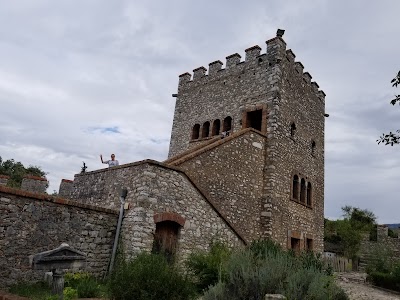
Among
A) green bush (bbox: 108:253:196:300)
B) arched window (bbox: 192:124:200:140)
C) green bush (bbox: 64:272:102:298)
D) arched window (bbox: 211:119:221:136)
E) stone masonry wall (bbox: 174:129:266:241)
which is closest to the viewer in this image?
green bush (bbox: 108:253:196:300)

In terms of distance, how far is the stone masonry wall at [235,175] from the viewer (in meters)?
12.1

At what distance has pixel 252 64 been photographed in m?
16.8

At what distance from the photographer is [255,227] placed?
46.2 ft

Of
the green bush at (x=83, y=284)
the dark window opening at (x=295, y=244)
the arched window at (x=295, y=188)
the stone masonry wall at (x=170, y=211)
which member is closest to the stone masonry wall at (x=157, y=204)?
the stone masonry wall at (x=170, y=211)

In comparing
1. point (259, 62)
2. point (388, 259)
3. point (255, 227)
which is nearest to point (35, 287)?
point (255, 227)

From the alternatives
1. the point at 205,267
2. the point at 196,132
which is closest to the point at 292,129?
the point at 196,132

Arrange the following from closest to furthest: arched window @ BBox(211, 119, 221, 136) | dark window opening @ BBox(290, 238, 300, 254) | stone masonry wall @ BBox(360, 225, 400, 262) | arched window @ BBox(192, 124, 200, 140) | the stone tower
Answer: the stone tower < dark window opening @ BBox(290, 238, 300, 254) < arched window @ BBox(211, 119, 221, 136) < arched window @ BBox(192, 124, 200, 140) < stone masonry wall @ BBox(360, 225, 400, 262)

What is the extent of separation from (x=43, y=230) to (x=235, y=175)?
7.29m

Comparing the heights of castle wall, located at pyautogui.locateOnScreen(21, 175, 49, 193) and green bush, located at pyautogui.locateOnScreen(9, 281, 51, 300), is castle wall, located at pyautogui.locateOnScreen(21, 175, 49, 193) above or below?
above

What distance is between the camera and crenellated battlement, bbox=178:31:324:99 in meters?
16.1

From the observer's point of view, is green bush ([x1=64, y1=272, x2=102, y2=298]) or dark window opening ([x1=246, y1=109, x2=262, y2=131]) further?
dark window opening ([x1=246, y1=109, x2=262, y2=131])

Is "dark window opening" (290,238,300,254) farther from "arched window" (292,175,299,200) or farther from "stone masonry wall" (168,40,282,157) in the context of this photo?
"stone masonry wall" (168,40,282,157)

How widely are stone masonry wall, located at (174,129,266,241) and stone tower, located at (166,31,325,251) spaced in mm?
35

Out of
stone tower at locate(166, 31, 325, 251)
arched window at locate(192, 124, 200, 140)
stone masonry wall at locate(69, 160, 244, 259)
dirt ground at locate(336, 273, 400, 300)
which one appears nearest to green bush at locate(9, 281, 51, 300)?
stone masonry wall at locate(69, 160, 244, 259)
